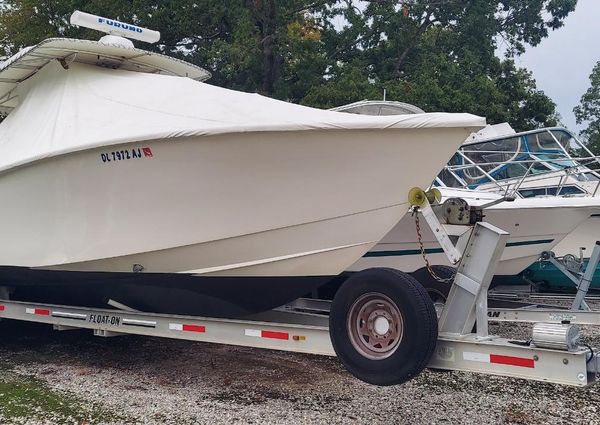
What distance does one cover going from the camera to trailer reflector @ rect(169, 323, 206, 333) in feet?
13.6

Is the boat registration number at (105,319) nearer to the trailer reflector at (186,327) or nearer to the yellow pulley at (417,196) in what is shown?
the trailer reflector at (186,327)

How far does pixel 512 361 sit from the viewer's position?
3.04 meters

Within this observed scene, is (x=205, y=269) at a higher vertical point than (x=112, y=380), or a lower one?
higher

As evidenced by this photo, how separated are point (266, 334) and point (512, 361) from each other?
1.57 m

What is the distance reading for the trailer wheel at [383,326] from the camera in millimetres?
3127

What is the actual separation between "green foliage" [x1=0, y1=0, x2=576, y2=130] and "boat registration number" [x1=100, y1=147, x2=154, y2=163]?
10165 millimetres

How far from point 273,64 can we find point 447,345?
13.0 m

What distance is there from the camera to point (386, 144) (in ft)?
11.8

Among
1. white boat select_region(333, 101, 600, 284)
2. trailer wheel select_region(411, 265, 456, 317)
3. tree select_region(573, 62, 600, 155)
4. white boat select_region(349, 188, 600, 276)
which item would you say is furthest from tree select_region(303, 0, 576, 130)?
tree select_region(573, 62, 600, 155)

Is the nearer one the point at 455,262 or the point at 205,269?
the point at 455,262

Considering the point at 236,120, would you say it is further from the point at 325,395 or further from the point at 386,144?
the point at 325,395

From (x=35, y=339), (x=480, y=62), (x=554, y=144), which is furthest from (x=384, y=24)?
(x=35, y=339)

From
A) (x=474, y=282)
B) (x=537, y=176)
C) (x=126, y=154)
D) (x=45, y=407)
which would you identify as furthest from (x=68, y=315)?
(x=537, y=176)

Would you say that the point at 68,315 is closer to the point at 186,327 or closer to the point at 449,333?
the point at 186,327
